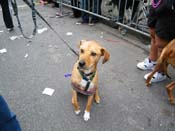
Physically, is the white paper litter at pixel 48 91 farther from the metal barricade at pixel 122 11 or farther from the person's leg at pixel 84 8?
the person's leg at pixel 84 8

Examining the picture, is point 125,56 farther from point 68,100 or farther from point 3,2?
point 3,2

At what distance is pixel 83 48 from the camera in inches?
77.2

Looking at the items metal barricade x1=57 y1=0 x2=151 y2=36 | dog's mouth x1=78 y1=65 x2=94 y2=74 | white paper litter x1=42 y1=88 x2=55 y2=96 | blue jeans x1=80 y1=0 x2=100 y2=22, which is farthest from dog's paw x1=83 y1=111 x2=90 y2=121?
blue jeans x1=80 y1=0 x2=100 y2=22

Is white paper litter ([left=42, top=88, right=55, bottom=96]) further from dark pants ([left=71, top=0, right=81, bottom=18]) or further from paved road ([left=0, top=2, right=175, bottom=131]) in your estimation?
dark pants ([left=71, top=0, right=81, bottom=18])

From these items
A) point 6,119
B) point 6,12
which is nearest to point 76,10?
point 6,12

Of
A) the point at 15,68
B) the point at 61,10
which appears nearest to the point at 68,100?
the point at 15,68

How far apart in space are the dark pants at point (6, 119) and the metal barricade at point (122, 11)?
308 cm

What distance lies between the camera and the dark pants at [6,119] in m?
0.83

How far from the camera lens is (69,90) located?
2.53 metres

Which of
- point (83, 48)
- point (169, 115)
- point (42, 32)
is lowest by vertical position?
point (169, 115)

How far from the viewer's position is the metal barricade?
3822mm

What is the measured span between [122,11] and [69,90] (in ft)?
7.86

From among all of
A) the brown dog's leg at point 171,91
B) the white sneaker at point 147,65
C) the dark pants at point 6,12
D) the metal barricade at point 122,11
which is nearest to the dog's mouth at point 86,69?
the brown dog's leg at point 171,91

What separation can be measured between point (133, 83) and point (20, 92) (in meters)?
1.52
